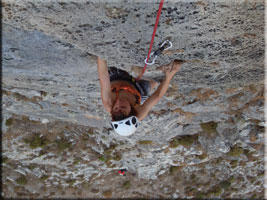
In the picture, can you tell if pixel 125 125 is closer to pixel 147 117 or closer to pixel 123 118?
pixel 123 118

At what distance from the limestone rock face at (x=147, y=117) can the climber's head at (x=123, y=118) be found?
0.63m

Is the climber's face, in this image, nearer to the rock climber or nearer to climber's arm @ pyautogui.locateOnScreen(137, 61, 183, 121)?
the rock climber

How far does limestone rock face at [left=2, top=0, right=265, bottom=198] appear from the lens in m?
1.84

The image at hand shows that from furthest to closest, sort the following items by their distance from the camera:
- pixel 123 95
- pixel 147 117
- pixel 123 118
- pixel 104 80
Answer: pixel 147 117
pixel 123 95
pixel 123 118
pixel 104 80

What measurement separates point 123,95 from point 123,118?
409 mm

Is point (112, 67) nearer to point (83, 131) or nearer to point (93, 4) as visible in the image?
point (93, 4)

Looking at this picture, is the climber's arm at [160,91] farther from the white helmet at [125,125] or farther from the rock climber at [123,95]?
the white helmet at [125,125]

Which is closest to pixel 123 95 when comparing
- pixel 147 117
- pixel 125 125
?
pixel 125 125

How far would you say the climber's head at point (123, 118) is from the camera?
9.51ft

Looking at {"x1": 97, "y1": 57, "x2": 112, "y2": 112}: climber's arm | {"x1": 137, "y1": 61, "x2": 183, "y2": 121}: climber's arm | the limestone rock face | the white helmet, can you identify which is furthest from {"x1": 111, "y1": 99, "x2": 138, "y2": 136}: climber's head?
the limestone rock face

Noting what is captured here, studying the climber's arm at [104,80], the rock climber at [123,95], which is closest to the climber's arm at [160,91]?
the rock climber at [123,95]

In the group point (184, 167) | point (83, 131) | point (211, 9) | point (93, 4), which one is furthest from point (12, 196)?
point (211, 9)

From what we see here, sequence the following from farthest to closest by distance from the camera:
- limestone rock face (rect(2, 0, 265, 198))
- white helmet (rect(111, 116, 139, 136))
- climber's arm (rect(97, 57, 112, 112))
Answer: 1. white helmet (rect(111, 116, 139, 136))
2. climber's arm (rect(97, 57, 112, 112))
3. limestone rock face (rect(2, 0, 265, 198))

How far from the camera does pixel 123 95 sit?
3.12m
